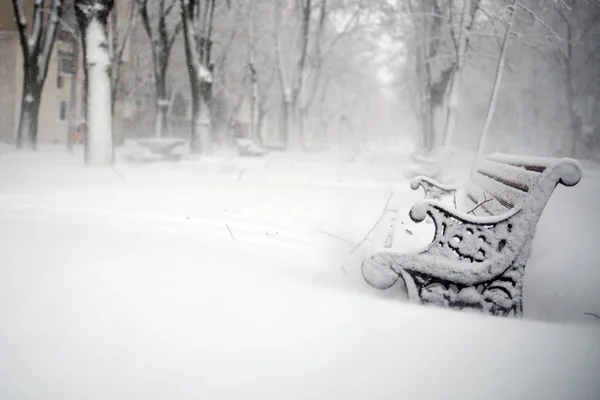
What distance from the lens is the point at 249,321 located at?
9.59ft

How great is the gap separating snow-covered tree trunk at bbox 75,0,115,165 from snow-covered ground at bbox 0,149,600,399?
4164 mm

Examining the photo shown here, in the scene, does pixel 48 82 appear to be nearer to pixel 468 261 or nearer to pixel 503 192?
pixel 503 192

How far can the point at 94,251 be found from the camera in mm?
4180

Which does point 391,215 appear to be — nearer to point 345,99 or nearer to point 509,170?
point 509,170

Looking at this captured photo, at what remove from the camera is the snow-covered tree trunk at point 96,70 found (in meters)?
9.20

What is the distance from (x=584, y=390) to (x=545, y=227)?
378 centimetres

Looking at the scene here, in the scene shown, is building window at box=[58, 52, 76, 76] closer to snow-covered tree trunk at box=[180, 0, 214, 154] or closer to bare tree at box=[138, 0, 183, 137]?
bare tree at box=[138, 0, 183, 137]

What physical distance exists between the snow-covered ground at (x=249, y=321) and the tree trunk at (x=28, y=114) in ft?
35.8

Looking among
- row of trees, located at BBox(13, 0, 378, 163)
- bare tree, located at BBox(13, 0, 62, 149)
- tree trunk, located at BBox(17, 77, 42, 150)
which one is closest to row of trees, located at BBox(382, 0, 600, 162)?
row of trees, located at BBox(13, 0, 378, 163)

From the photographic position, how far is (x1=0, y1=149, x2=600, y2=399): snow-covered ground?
7.59 ft

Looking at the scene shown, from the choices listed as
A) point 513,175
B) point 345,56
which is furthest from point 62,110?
point 513,175

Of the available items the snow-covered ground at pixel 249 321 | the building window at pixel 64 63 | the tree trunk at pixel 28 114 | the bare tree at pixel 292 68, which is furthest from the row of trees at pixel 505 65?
the building window at pixel 64 63

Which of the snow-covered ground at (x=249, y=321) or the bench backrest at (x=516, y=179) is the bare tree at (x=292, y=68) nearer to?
the bench backrest at (x=516, y=179)

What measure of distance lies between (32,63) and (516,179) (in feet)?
51.8
